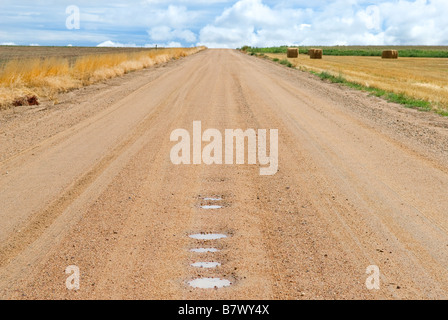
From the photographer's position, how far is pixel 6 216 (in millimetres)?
4938

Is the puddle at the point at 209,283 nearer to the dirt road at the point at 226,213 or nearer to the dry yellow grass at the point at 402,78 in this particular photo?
the dirt road at the point at 226,213

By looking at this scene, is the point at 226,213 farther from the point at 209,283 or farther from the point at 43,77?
the point at 43,77

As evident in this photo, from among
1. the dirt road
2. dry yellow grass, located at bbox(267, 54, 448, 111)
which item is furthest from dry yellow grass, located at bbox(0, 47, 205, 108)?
dry yellow grass, located at bbox(267, 54, 448, 111)

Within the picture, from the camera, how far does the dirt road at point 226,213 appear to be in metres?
3.57

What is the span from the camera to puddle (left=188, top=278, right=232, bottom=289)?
3459 millimetres

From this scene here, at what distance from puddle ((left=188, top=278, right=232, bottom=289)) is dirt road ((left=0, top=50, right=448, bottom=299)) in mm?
49

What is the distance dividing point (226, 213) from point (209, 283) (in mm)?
1480

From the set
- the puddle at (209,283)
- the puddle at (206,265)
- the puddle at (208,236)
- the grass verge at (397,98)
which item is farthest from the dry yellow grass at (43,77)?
the grass verge at (397,98)

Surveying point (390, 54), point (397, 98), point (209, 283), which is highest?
point (390, 54)

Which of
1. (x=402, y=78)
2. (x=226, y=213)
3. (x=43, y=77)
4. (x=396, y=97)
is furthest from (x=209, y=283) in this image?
(x=402, y=78)

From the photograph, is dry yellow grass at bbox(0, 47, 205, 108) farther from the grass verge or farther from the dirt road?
the grass verge

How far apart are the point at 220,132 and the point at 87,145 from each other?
2563 millimetres

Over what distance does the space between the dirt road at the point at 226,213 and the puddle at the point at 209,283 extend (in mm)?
49

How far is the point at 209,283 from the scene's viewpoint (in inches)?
138
